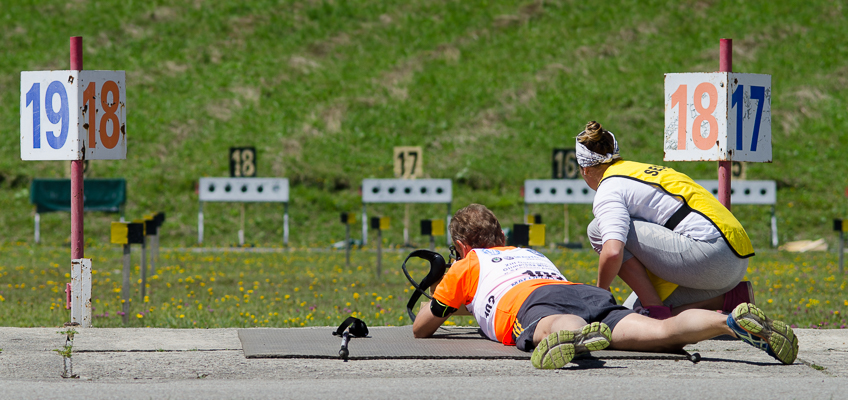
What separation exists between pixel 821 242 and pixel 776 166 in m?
4.87

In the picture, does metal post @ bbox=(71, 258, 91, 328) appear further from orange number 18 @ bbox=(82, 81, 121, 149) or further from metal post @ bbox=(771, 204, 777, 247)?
metal post @ bbox=(771, 204, 777, 247)

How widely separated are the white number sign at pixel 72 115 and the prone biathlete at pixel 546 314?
8.57ft

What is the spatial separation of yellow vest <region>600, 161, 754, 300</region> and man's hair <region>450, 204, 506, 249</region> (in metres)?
0.63

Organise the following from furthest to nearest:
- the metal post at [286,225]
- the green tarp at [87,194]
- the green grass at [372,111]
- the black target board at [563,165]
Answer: the black target board at [563,165], the metal post at [286,225], the green tarp at [87,194], the green grass at [372,111]

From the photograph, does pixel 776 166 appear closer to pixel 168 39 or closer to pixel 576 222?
pixel 576 222

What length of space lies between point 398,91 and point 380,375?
77.4 feet

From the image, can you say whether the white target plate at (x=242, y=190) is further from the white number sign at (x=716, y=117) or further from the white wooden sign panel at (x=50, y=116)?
the white number sign at (x=716, y=117)

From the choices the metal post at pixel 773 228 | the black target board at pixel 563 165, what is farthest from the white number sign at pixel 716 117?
the metal post at pixel 773 228

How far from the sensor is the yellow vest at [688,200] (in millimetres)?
4734

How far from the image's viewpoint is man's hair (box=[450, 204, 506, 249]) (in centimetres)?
489

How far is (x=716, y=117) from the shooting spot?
19.0ft

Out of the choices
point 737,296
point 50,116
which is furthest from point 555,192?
point 737,296

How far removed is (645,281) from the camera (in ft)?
16.0

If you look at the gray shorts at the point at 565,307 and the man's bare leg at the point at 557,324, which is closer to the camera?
the man's bare leg at the point at 557,324
